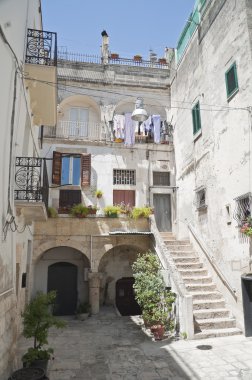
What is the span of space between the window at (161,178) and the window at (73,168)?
3.68 metres

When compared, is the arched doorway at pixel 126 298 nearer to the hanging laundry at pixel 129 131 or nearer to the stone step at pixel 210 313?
the stone step at pixel 210 313

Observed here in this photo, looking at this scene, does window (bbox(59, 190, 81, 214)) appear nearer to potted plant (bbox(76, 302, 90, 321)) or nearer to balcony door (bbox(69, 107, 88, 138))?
balcony door (bbox(69, 107, 88, 138))

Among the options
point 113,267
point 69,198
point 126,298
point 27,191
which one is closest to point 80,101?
point 69,198

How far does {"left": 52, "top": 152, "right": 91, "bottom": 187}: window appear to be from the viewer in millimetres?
15477

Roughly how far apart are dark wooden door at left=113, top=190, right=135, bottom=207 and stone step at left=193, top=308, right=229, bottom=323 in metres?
7.70

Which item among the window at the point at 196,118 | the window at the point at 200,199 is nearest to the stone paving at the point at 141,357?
the window at the point at 200,199

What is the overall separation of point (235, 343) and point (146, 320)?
267 cm

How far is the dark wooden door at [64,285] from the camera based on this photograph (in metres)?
14.5

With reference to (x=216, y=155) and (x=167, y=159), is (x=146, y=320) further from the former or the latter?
(x=167, y=159)

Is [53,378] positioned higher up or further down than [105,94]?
further down

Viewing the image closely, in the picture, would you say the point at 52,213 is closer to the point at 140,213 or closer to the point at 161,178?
the point at 140,213

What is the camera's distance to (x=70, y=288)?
14.8 m

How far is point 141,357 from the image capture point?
7.37m

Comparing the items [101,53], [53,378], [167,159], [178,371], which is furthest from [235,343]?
[101,53]
